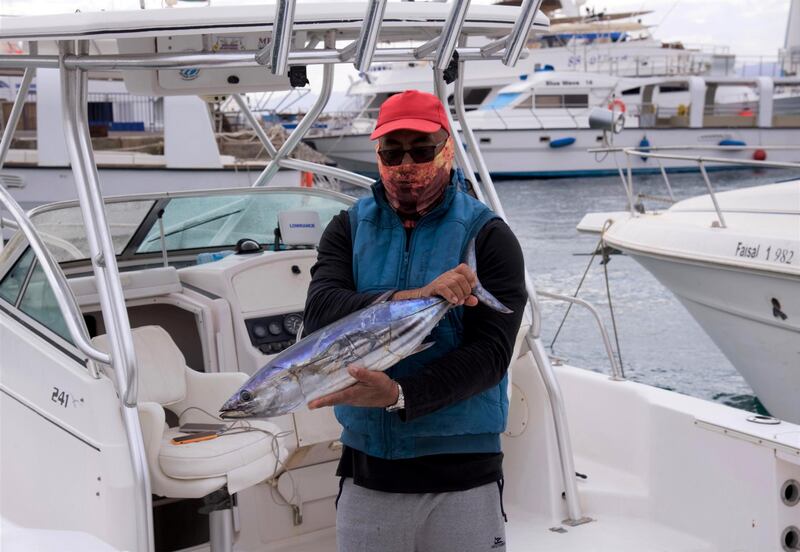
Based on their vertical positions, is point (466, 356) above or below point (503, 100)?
below

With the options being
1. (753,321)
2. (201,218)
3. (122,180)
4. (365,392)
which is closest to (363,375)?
(365,392)

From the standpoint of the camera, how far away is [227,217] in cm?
521

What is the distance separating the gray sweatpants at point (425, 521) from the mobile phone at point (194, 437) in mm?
1200

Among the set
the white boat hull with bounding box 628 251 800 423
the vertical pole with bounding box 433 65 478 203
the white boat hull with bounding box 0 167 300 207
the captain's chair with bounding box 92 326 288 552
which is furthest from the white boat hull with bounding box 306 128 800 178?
the captain's chair with bounding box 92 326 288 552

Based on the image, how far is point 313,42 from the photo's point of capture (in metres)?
3.62

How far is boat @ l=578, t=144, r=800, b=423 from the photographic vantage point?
24.0 ft

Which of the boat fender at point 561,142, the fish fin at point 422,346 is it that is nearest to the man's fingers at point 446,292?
the fish fin at point 422,346

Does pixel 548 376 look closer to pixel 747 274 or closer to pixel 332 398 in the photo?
pixel 332 398

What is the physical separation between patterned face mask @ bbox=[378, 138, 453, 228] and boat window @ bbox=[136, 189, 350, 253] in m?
2.55

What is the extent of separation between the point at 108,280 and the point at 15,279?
2.65ft

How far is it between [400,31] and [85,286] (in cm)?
158

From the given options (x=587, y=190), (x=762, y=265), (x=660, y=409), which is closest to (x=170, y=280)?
(x=660, y=409)

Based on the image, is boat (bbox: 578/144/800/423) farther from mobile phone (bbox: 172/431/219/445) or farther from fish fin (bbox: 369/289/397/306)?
fish fin (bbox: 369/289/397/306)

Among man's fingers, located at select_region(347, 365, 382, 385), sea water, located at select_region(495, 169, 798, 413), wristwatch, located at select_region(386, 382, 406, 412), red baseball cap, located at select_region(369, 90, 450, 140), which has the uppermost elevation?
red baseball cap, located at select_region(369, 90, 450, 140)
